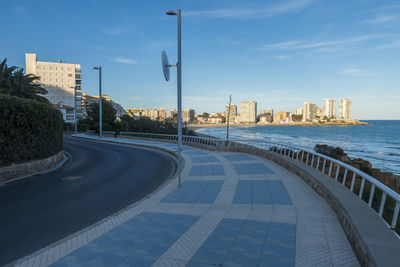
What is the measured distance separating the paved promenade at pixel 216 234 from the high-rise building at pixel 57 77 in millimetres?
108788

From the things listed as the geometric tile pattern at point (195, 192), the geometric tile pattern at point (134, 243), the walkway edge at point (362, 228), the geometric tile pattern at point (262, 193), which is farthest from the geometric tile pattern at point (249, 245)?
the geometric tile pattern at point (195, 192)

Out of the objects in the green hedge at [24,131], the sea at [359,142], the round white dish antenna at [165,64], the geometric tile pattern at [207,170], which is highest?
the round white dish antenna at [165,64]

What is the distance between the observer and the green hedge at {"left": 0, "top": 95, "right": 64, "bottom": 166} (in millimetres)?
10945

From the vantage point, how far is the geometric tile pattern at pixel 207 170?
1116cm

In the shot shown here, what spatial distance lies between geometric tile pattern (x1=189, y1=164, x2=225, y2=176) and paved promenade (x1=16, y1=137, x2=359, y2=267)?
9.81 feet

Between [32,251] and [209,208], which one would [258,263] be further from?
[32,251]

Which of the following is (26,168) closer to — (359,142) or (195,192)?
(195,192)

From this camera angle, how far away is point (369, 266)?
Result: 129 inches

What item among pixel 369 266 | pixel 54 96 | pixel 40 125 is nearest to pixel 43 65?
pixel 54 96

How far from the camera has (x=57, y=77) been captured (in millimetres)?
107625

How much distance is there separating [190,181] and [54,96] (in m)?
116

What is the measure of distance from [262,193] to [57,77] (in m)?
121

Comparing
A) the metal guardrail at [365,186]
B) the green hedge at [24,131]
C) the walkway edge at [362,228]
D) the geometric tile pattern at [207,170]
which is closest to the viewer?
the walkway edge at [362,228]

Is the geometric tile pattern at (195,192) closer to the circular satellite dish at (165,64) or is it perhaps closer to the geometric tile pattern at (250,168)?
the geometric tile pattern at (250,168)
